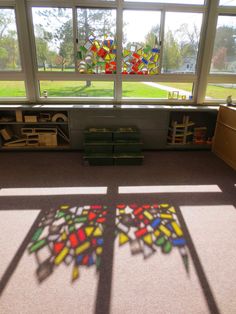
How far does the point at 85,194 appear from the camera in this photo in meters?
2.48

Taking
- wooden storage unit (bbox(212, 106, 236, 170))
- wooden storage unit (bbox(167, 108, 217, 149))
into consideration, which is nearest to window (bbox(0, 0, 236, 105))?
wooden storage unit (bbox(167, 108, 217, 149))

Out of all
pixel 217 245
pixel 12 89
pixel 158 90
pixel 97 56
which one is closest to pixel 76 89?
pixel 97 56

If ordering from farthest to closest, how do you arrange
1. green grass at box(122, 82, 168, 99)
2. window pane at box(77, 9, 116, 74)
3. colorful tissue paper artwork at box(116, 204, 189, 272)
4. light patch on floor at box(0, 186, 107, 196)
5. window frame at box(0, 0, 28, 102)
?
green grass at box(122, 82, 168, 99) < window pane at box(77, 9, 116, 74) < window frame at box(0, 0, 28, 102) < light patch on floor at box(0, 186, 107, 196) < colorful tissue paper artwork at box(116, 204, 189, 272)

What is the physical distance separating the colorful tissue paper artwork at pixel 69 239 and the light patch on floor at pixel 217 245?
0.82 meters

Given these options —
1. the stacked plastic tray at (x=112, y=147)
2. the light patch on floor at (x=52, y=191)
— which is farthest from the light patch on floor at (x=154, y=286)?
the stacked plastic tray at (x=112, y=147)

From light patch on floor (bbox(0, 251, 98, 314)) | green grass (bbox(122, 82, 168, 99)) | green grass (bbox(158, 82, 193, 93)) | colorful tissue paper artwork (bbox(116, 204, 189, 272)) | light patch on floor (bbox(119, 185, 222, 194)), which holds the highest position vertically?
green grass (bbox(158, 82, 193, 93))

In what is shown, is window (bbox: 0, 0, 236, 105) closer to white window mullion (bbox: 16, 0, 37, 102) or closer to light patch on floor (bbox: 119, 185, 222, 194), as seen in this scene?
white window mullion (bbox: 16, 0, 37, 102)

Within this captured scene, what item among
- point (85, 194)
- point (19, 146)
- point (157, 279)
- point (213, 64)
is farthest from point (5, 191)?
point (213, 64)

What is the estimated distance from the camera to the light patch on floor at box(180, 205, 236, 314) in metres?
1.43

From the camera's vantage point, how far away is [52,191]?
8.31ft

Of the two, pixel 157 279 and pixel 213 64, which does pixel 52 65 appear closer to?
pixel 213 64

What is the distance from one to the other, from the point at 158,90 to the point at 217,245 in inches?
121

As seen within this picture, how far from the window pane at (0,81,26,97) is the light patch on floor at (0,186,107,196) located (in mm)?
2006

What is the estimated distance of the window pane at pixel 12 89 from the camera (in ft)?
12.2
